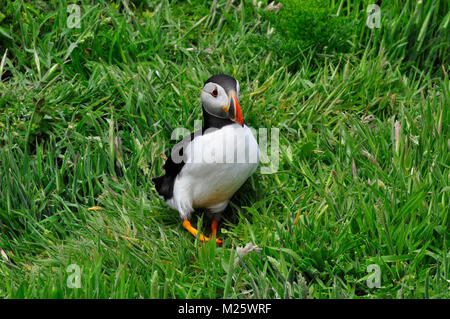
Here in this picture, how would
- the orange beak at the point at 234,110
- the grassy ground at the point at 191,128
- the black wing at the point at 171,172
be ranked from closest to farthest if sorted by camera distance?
the grassy ground at the point at 191,128 < the orange beak at the point at 234,110 < the black wing at the point at 171,172

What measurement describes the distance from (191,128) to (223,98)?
0.99 m

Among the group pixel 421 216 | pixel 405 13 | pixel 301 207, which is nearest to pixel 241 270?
pixel 301 207

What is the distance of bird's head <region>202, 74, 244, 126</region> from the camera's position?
11.2 ft

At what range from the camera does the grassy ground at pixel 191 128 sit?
315cm

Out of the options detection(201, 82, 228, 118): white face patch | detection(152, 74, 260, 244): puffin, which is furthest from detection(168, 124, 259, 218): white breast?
detection(201, 82, 228, 118): white face patch

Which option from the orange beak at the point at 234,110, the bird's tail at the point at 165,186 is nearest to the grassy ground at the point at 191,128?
the bird's tail at the point at 165,186

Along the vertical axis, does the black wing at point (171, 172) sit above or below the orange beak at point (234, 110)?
below

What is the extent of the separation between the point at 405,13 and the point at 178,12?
77.8 inches

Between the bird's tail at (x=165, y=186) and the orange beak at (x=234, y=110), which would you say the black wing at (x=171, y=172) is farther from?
the orange beak at (x=234, y=110)

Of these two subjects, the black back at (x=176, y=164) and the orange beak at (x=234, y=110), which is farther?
the black back at (x=176, y=164)

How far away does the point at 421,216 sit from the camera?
3303 mm

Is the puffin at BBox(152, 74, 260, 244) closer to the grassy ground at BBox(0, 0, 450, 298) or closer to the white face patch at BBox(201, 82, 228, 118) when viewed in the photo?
the white face patch at BBox(201, 82, 228, 118)

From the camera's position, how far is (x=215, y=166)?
3.48 m

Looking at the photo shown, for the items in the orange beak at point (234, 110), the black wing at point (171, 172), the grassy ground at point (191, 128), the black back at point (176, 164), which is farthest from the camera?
the black wing at point (171, 172)
